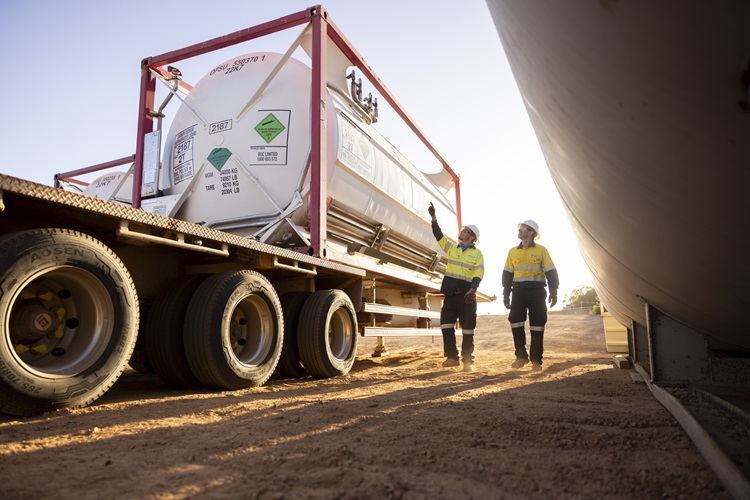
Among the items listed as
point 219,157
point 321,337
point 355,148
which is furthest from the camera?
point 355,148

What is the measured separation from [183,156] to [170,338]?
250 centimetres

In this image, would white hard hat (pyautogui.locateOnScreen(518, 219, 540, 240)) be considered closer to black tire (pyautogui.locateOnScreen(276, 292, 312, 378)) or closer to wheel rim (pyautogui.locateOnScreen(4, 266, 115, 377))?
black tire (pyautogui.locateOnScreen(276, 292, 312, 378))

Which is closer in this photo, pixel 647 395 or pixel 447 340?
pixel 647 395

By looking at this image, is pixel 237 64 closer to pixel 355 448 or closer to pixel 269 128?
pixel 269 128

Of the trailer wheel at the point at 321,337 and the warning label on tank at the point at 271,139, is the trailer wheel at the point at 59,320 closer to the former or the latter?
the trailer wheel at the point at 321,337

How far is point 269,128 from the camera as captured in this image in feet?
15.8

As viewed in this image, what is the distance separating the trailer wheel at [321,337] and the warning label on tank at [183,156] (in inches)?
77.1

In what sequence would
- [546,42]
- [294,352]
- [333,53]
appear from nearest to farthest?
[546,42] → [294,352] → [333,53]

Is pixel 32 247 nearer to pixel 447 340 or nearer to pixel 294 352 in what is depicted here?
pixel 294 352

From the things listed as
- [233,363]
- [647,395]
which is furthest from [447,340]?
[233,363]

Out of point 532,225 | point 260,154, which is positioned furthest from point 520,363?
point 260,154

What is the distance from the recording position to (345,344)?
4.91 metres

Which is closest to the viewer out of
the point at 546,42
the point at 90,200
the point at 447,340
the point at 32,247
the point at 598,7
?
the point at 598,7

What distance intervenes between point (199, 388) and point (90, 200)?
Answer: 5.29ft
